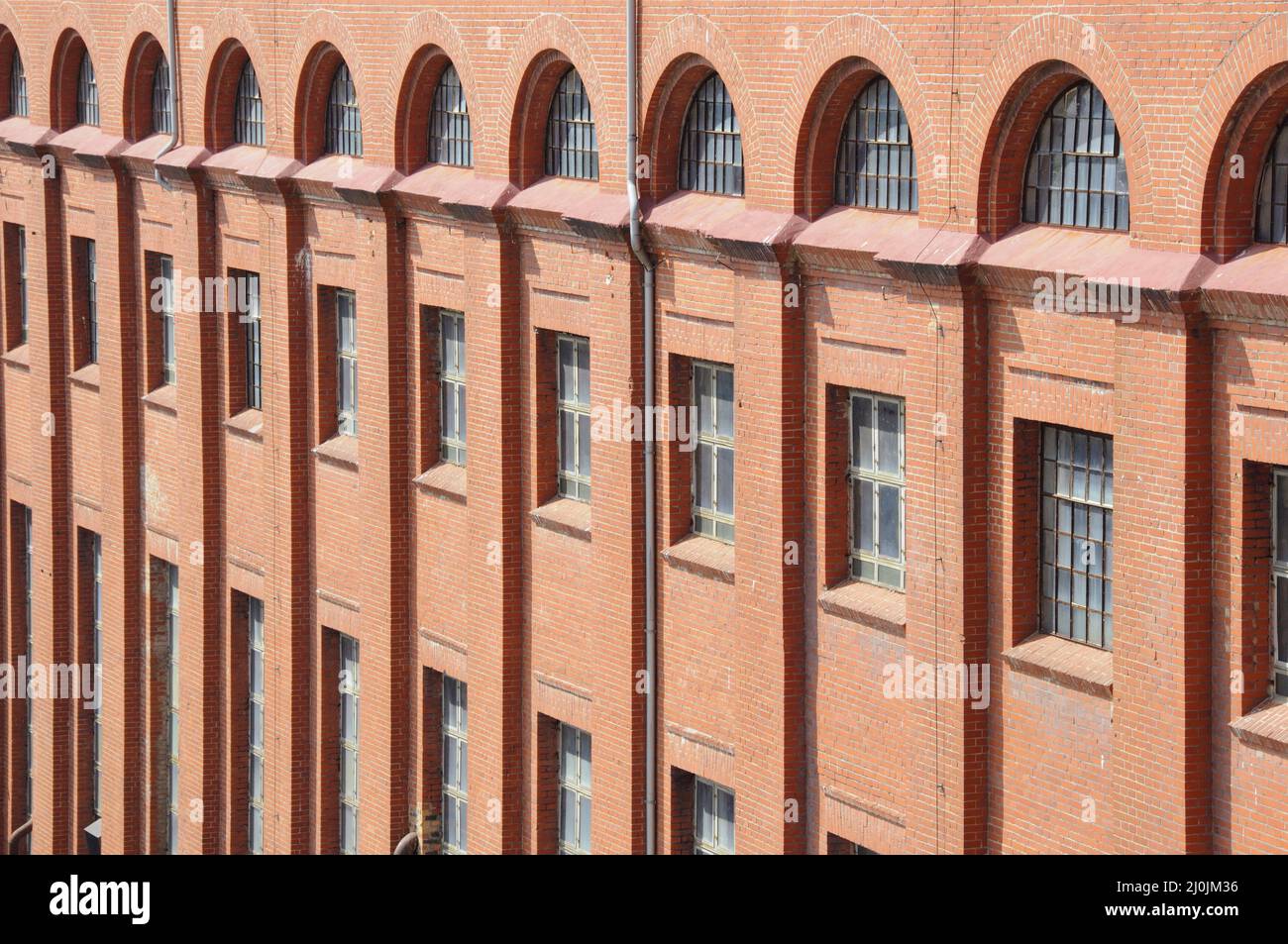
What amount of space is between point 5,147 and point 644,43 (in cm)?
1712

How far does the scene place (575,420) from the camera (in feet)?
81.1

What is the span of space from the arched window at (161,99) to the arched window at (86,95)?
5.22 ft

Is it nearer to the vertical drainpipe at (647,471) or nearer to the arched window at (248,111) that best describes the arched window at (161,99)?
the arched window at (248,111)

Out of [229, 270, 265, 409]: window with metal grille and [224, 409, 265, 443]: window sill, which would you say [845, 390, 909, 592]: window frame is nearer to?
[224, 409, 265, 443]: window sill

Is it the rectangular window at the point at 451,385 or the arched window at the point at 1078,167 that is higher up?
the arched window at the point at 1078,167

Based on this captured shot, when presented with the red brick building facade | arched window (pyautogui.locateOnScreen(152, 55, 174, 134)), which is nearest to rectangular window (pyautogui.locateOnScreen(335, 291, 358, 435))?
the red brick building facade

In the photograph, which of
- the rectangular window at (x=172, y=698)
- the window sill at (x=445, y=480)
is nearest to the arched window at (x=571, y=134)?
the window sill at (x=445, y=480)

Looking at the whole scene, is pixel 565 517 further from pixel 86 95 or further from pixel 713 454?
pixel 86 95

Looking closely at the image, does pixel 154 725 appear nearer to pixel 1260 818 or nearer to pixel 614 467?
pixel 614 467

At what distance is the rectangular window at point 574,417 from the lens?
80.2 ft

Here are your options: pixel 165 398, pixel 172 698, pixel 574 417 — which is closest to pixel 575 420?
pixel 574 417

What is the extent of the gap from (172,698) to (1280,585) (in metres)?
19.9

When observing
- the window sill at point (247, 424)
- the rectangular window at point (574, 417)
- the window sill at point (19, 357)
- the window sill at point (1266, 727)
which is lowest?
the window sill at point (1266, 727)

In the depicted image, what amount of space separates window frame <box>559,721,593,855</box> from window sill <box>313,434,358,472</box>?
15.0 feet
